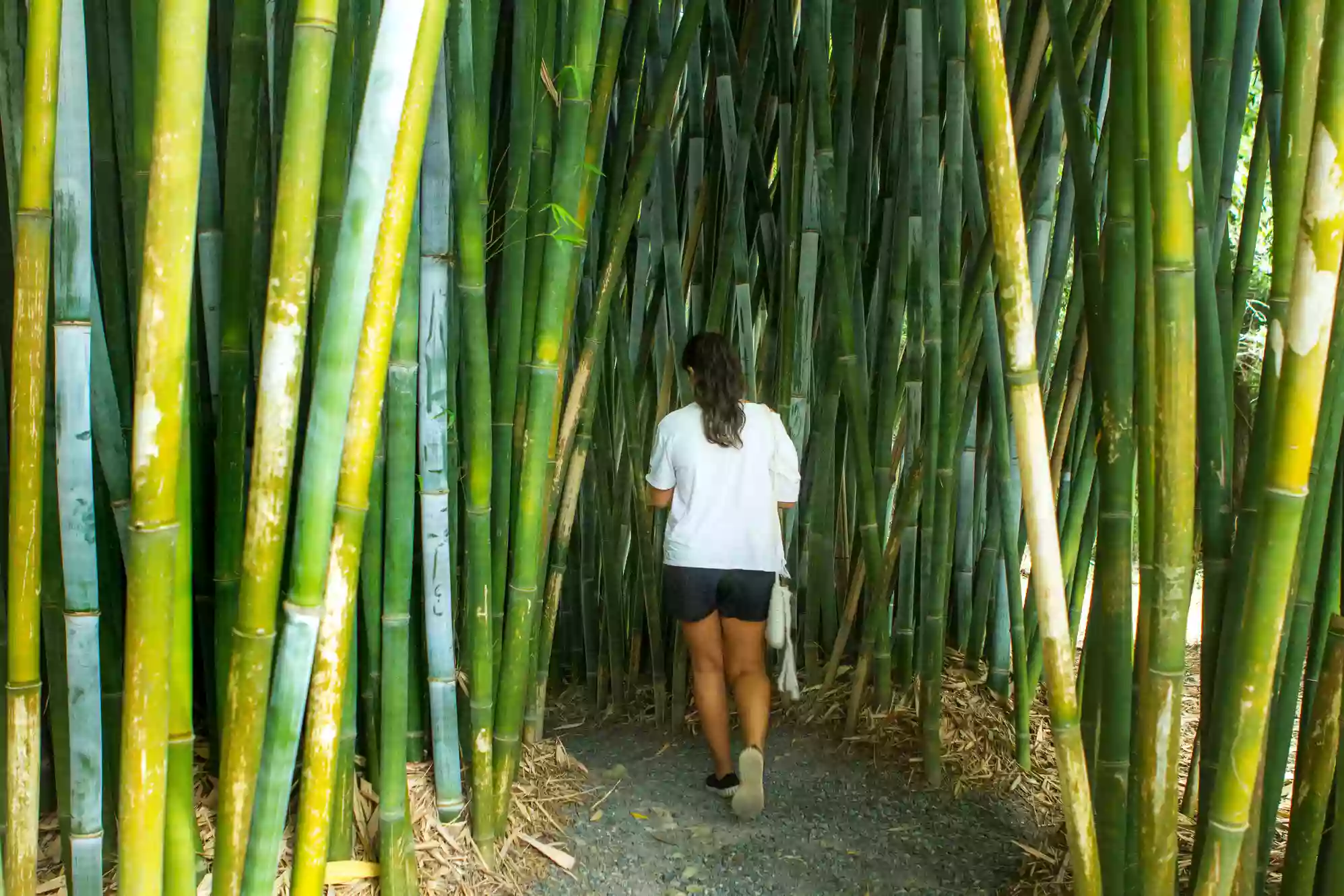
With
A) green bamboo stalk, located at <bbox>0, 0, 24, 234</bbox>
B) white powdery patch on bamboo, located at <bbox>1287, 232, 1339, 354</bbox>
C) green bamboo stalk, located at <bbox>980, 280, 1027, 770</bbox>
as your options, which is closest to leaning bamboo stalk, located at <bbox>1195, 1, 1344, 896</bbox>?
white powdery patch on bamboo, located at <bbox>1287, 232, 1339, 354</bbox>

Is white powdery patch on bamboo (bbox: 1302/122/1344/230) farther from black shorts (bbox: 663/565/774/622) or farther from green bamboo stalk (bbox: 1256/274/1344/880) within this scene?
black shorts (bbox: 663/565/774/622)

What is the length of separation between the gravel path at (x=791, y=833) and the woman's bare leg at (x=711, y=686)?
0.28 feet

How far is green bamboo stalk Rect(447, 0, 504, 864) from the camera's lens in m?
1.28

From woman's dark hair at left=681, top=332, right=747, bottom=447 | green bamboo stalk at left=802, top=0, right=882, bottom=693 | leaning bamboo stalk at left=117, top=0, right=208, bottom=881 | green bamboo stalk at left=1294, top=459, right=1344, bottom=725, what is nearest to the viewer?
leaning bamboo stalk at left=117, top=0, right=208, bottom=881

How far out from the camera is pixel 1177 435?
2.87 feet

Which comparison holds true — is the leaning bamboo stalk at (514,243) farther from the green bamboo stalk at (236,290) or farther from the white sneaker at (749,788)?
the white sneaker at (749,788)

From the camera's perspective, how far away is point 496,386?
1488mm

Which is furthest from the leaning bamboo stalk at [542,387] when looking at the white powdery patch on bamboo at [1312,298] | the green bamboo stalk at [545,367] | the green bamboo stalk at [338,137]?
the white powdery patch on bamboo at [1312,298]

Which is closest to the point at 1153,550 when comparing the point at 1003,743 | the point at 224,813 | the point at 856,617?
the point at 224,813

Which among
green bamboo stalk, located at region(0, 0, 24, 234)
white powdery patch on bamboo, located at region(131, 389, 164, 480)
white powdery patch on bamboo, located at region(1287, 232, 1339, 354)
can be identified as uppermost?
green bamboo stalk, located at region(0, 0, 24, 234)

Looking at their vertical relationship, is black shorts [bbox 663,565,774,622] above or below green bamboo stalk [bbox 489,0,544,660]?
below

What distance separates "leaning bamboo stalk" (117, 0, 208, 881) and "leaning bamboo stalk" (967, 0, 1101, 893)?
588 millimetres

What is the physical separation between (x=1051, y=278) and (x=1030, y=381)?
1.21 m

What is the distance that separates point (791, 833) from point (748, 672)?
1.09 feet
